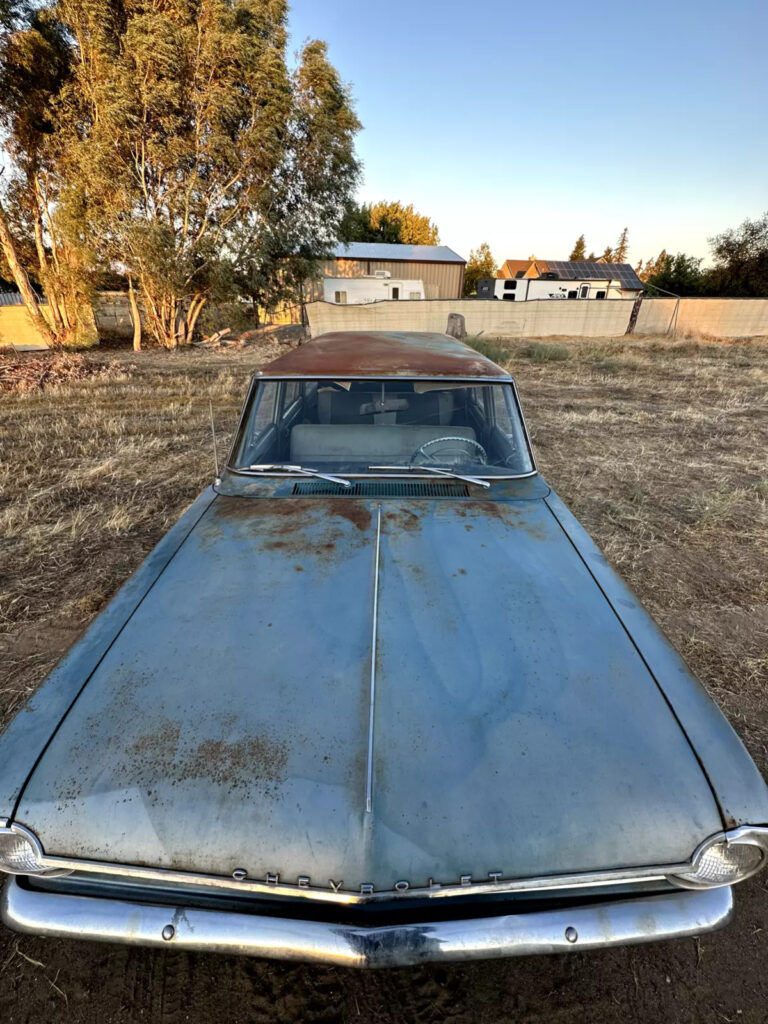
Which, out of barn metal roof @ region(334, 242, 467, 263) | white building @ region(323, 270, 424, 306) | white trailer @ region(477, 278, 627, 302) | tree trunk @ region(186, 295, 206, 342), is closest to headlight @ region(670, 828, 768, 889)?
tree trunk @ region(186, 295, 206, 342)

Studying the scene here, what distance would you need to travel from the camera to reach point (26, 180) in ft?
47.8

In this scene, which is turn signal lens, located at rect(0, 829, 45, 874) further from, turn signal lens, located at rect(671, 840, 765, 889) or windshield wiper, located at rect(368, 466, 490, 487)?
windshield wiper, located at rect(368, 466, 490, 487)

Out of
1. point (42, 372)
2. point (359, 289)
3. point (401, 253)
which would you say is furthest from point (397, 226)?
point (42, 372)

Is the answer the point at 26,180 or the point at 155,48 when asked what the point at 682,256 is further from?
the point at 26,180

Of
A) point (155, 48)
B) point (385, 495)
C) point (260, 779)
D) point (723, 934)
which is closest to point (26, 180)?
point (155, 48)

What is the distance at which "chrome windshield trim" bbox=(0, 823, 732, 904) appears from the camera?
1.07 metres

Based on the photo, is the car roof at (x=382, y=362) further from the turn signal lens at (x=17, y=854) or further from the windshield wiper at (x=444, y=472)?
the turn signal lens at (x=17, y=854)

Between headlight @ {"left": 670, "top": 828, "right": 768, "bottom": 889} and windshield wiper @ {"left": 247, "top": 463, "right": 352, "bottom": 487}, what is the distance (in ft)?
5.77

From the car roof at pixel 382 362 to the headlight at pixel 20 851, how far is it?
80.3 inches

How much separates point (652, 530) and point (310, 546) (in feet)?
11.5

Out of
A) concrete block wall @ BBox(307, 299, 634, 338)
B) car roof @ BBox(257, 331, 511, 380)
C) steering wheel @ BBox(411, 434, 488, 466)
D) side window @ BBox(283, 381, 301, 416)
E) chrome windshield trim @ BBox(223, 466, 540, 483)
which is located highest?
car roof @ BBox(257, 331, 511, 380)

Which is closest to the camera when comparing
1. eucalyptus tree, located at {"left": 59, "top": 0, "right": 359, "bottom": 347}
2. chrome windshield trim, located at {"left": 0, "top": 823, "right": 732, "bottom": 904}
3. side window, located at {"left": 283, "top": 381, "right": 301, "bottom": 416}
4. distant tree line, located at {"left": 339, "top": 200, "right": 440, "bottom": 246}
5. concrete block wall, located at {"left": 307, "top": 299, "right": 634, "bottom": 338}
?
chrome windshield trim, located at {"left": 0, "top": 823, "right": 732, "bottom": 904}

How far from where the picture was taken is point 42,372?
10.4 metres

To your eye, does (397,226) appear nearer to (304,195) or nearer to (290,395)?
(304,195)
